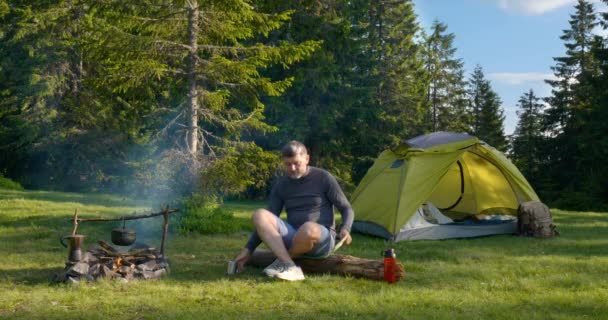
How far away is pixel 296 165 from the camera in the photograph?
541cm

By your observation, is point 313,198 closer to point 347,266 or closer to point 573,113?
point 347,266

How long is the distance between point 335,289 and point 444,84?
28.3m

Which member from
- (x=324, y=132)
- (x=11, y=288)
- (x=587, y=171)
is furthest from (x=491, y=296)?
(x=587, y=171)

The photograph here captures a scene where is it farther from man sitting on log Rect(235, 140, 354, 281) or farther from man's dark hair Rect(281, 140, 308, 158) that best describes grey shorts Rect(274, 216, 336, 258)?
man's dark hair Rect(281, 140, 308, 158)

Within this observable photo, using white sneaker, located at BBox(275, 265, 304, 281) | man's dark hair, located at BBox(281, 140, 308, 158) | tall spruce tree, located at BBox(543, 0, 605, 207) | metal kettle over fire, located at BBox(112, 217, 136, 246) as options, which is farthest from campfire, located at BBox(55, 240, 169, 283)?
tall spruce tree, located at BBox(543, 0, 605, 207)

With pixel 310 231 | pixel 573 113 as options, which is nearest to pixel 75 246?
pixel 310 231

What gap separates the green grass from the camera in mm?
4301

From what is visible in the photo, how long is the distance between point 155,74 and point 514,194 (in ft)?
22.8

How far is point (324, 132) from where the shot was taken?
21.0m

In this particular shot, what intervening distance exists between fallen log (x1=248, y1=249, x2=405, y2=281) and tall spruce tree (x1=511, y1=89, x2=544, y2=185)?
82.2ft

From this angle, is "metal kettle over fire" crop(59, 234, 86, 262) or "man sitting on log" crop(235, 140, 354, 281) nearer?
"man sitting on log" crop(235, 140, 354, 281)

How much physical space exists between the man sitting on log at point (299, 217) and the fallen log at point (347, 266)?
6.9 inches

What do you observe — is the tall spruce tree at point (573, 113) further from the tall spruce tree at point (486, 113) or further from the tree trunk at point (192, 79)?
the tree trunk at point (192, 79)

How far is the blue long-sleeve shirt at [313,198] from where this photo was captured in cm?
547
